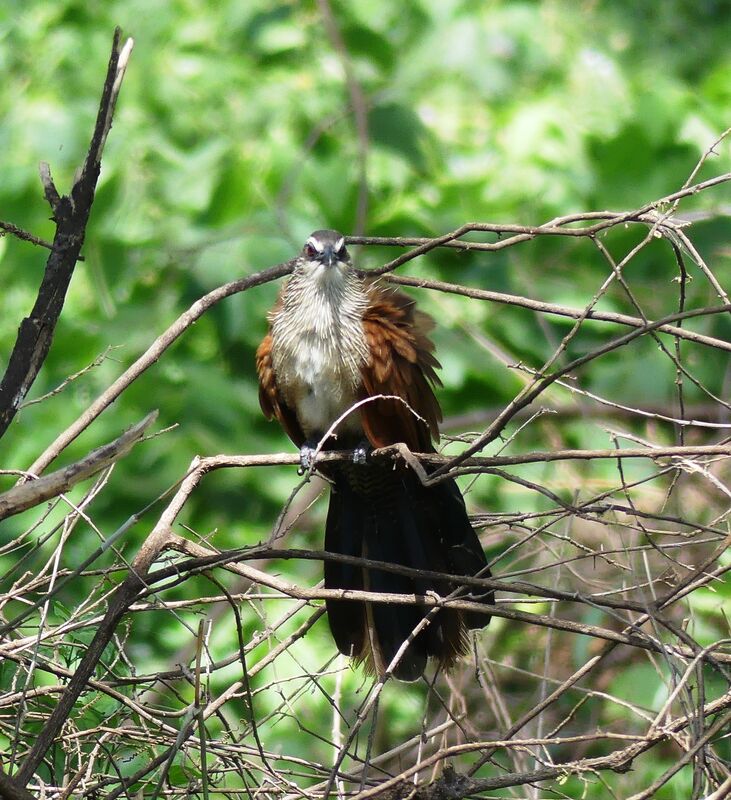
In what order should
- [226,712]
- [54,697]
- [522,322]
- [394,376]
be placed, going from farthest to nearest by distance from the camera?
[522,322]
[226,712]
[394,376]
[54,697]

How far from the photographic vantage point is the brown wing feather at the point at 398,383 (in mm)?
3084

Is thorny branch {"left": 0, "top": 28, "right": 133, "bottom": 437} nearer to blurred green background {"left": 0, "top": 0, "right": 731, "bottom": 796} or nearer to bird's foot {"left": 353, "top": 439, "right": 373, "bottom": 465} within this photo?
bird's foot {"left": 353, "top": 439, "right": 373, "bottom": 465}

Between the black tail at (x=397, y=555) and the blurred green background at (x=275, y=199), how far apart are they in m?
0.76

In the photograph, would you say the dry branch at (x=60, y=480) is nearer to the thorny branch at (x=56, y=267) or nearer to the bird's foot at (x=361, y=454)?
the thorny branch at (x=56, y=267)

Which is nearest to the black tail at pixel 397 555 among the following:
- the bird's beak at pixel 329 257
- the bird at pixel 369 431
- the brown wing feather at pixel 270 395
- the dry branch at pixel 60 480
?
the bird at pixel 369 431

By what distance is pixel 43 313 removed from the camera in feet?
7.06

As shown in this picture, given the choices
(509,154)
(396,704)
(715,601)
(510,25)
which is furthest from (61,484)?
(510,25)

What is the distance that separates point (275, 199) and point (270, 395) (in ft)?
6.90

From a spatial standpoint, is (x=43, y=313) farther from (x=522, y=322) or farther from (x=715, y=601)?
(x=522, y=322)

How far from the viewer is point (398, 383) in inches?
123

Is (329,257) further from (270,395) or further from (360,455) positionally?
(360,455)

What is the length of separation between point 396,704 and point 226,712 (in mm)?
761

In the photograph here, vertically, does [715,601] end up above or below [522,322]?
below

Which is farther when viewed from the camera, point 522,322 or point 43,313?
point 522,322
